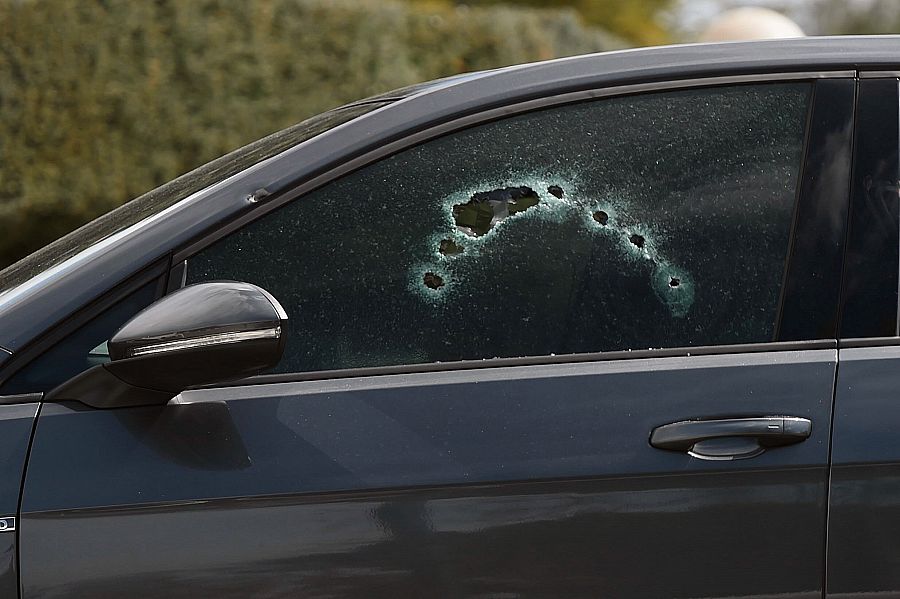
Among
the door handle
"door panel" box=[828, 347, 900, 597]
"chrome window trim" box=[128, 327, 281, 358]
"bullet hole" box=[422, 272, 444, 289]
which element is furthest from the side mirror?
"door panel" box=[828, 347, 900, 597]

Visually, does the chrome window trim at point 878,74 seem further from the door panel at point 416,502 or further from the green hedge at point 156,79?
the green hedge at point 156,79

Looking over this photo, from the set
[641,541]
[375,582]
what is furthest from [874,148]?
[375,582]

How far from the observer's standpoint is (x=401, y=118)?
181 centimetres

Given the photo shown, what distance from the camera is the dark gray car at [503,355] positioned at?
1587 mm

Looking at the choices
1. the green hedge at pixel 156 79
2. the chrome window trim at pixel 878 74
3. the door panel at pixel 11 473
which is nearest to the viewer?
the door panel at pixel 11 473

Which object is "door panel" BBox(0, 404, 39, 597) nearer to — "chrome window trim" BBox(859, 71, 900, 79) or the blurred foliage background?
"chrome window trim" BBox(859, 71, 900, 79)

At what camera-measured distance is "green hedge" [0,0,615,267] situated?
791 cm

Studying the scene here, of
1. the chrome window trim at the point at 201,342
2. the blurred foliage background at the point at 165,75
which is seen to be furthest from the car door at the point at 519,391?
the blurred foliage background at the point at 165,75

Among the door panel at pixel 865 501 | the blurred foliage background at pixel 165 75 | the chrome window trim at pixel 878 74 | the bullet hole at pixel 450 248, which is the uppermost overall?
the blurred foliage background at pixel 165 75

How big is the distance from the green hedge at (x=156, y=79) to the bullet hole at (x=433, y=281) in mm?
6882

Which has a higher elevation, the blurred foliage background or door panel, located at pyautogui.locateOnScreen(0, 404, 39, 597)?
the blurred foliage background

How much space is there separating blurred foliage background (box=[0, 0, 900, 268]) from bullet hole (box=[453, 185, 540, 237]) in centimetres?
685

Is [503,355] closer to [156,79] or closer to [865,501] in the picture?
[865,501]

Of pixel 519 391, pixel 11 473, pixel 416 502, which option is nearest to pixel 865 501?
pixel 519 391
